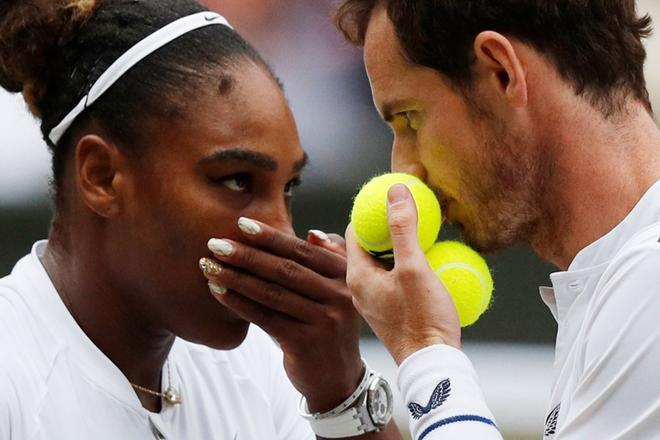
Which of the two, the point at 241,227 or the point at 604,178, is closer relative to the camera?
the point at 604,178

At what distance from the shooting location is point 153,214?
319 centimetres

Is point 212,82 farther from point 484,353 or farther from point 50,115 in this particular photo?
point 484,353

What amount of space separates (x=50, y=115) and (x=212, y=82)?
0.46 m

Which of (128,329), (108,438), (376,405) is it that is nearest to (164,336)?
(128,329)

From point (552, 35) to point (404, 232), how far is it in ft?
1.88

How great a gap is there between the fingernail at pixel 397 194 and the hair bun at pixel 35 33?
3.28 ft

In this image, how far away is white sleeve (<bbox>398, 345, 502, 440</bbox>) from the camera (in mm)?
2637

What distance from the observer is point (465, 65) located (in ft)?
9.40

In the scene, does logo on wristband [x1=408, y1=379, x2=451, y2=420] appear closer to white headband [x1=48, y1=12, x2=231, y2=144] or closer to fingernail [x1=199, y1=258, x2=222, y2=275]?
fingernail [x1=199, y1=258, x2=222, y2=275]

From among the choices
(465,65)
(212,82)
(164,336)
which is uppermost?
(212,82)

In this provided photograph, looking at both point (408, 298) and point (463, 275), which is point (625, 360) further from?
point (463, 275)

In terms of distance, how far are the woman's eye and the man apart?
401 millimetres

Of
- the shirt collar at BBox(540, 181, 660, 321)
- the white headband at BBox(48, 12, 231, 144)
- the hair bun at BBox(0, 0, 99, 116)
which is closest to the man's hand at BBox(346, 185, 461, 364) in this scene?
the shirt collar at BBox(540, 181, 660, 321)

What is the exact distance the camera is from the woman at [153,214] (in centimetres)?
316
